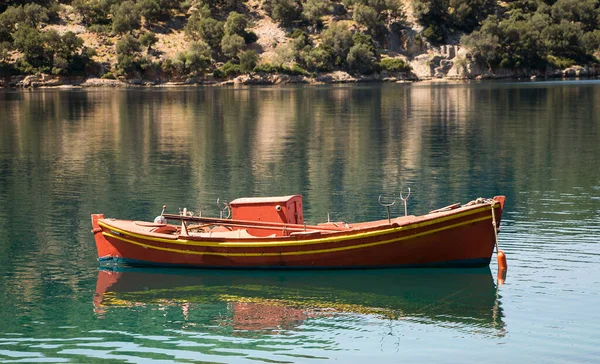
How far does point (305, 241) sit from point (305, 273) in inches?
54.2

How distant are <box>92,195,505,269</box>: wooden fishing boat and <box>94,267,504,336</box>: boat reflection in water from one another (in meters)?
0.41

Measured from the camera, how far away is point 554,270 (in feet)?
90.6

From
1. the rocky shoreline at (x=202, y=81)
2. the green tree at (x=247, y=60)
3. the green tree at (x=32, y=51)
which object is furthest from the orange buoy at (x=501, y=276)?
the green tree at (x=32, y=51)

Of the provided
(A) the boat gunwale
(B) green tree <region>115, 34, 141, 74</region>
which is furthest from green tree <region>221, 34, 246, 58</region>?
(A) the boat gunwale

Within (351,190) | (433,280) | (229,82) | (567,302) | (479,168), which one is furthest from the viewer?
(229,82)

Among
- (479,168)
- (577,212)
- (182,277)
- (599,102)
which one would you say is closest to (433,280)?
(182,277)

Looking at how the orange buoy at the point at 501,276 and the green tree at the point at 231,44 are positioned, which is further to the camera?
the green tree at the point at 231,44

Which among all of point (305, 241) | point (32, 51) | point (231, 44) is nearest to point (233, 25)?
point (231, 44)

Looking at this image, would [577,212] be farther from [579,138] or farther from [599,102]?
[599,102]

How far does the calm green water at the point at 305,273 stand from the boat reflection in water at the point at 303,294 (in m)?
0.09

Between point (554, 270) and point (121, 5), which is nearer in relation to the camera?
point (554, 270)

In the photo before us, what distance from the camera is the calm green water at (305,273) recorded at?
2183 centimetres

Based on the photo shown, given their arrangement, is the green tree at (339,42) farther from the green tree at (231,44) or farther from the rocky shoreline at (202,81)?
the green tree at (231,44)

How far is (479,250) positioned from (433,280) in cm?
197
